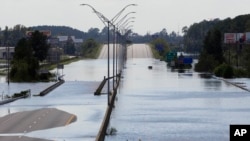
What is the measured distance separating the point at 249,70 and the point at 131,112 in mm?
78303

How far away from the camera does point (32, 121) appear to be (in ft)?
163

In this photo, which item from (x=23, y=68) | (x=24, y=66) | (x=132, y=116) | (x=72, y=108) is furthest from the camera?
(x=23, y=68)

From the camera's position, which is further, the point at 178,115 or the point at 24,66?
the point at 24,66

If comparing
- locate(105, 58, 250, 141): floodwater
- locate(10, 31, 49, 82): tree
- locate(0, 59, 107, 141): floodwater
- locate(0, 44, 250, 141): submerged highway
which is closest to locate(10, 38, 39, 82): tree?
locate(10, 31, 49, 82): tree

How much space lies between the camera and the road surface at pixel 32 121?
143ft

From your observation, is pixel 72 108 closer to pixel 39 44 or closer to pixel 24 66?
pixel 24 66

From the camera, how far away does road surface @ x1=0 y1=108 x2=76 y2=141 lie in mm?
43469

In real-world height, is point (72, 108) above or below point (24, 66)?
below

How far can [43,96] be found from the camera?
263 ft

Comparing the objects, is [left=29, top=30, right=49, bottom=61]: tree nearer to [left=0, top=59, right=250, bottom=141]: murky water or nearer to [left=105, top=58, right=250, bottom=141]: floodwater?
[left=0, top=59, right=250, bottom=141]: murky water

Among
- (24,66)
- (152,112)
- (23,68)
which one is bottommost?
(152,112)

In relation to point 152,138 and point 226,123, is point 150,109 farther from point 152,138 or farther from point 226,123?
point 152,138

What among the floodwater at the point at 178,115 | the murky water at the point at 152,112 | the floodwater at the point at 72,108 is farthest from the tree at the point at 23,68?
the floodwater at the point at 178,115

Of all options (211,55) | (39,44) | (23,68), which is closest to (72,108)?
(23,68)
